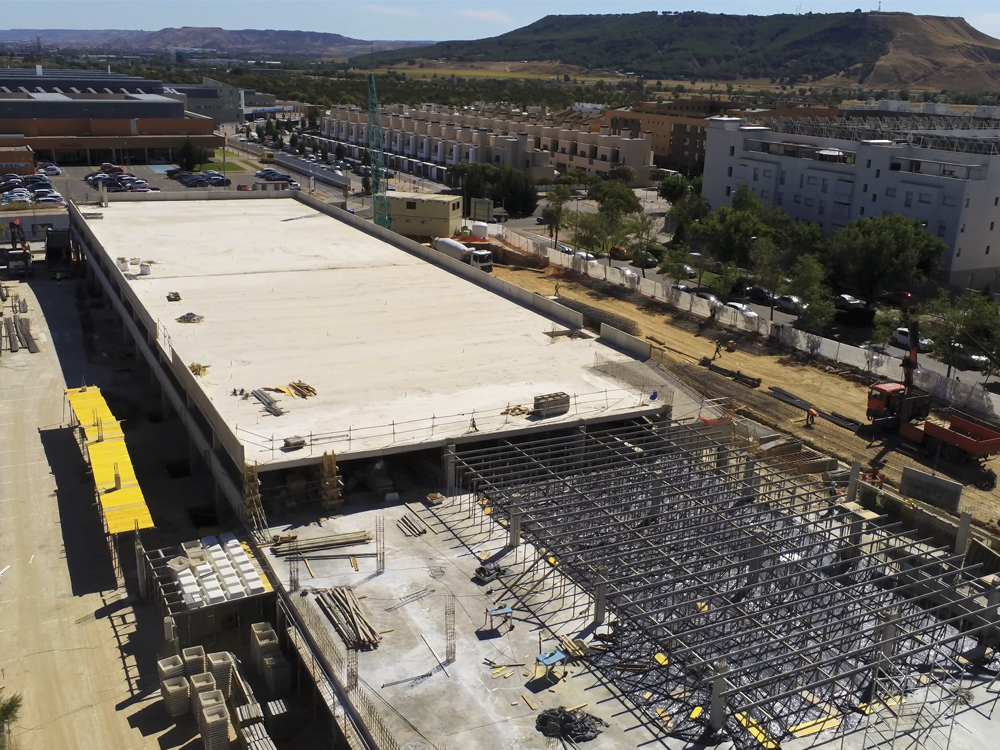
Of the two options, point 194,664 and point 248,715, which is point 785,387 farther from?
point 248,715

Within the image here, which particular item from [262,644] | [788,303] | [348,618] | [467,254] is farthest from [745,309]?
[262,644]

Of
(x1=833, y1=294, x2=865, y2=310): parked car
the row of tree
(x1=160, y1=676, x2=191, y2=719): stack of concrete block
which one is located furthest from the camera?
(x1=833, y1=294, x2=865, y2=310): parked car

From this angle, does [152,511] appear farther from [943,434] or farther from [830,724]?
[943,434]

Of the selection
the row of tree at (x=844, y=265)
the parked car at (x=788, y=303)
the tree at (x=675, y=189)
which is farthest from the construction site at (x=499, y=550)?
the tree at (x=675, y=189)

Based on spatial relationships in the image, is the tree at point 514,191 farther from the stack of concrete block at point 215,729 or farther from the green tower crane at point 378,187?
the stack of concrete block at point 215,729

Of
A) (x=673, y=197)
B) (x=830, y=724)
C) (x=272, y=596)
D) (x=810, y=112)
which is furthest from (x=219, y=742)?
(x=810, y=112)

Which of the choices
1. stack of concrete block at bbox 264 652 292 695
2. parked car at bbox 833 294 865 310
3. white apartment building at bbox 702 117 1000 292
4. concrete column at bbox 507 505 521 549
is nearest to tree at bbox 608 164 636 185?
white apartment building at bbox 702 117 1000 292

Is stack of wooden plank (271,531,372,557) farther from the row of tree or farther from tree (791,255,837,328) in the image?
tree (791,255,837,328)
